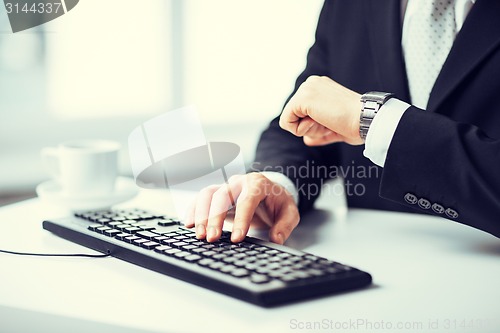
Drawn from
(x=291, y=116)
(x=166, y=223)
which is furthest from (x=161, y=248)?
(x=291, y=116)

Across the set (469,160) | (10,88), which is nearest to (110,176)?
(469,160)

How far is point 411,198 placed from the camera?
0.88 meters

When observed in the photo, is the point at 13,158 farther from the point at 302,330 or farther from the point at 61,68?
the point at 302,330

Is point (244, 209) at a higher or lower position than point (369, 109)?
lower

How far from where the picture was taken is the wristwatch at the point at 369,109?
91 centimetres

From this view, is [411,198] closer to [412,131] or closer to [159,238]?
[412,131]

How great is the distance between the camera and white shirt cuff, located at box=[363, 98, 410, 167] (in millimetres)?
887

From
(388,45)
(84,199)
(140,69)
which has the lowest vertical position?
(84,199)

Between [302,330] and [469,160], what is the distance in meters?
0.42

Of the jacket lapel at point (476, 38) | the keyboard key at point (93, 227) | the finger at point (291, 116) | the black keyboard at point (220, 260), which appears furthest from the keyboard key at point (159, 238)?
the jacket lapel at point (476, 38)

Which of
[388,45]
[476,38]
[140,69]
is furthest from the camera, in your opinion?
[140,69]

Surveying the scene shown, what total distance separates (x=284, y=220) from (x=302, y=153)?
32cm

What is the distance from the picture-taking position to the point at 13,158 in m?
2.71

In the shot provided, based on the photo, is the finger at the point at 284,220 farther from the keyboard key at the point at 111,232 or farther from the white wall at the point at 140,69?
the white wall at the point at 140,69
